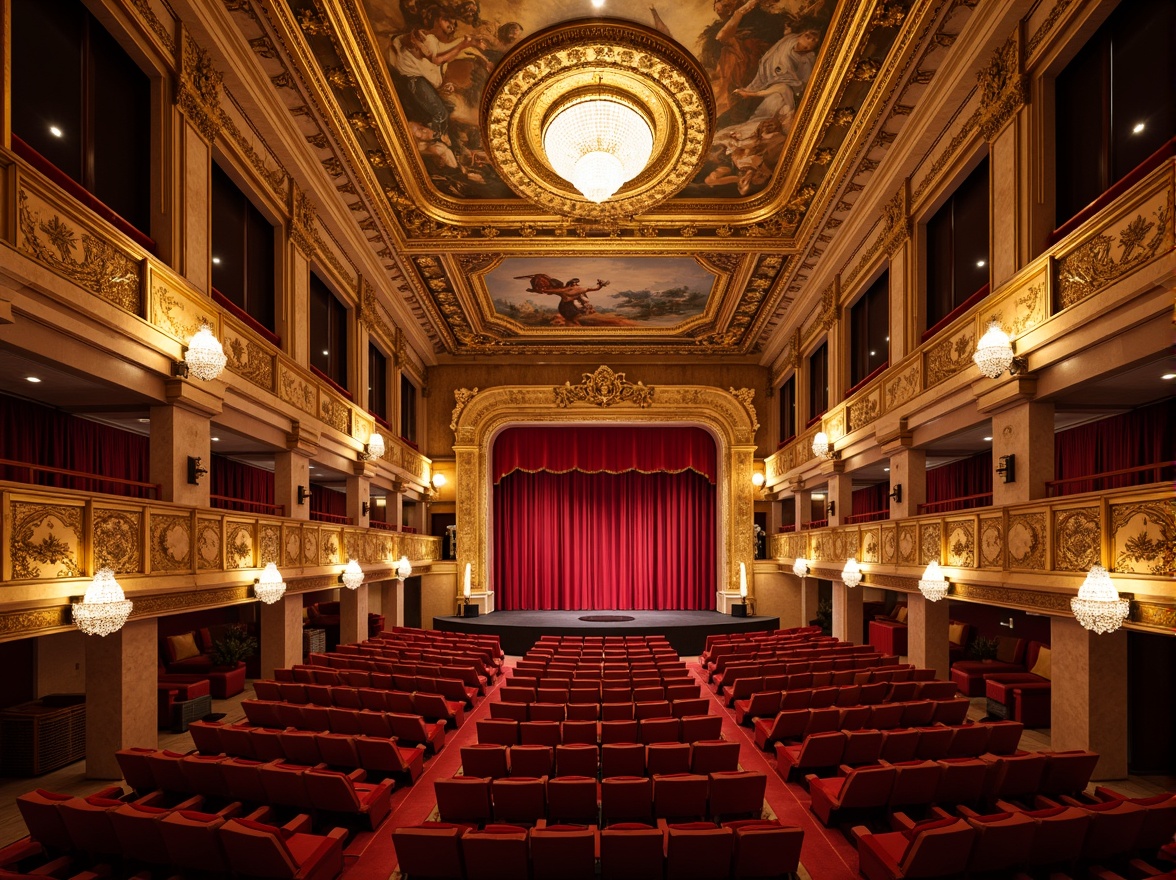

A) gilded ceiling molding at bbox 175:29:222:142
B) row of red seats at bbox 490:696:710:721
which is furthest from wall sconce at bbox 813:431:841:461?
gilded ceiling molding at bbox 175:29:222:142

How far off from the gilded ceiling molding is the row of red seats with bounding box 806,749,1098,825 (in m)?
9.60

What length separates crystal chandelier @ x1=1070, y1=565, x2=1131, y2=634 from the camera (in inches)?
225

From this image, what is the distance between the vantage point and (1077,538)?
649 centimetres

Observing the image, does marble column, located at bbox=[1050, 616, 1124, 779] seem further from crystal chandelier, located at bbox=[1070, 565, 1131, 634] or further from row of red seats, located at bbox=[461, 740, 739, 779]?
row of red seats, located at bbox=[461, 740, 739, 779]

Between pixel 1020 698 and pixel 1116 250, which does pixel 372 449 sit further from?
pixel 1116 250

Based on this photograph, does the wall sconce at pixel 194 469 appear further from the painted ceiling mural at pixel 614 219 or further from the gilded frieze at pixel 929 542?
the gilded frieze at pixel 929 542

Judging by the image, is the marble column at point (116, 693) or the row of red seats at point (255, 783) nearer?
the row of red seats at point (255, 783)

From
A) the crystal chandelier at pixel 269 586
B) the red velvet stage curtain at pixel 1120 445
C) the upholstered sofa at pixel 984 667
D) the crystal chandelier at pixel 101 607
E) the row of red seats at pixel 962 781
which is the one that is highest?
the red velvet stage curtain at pixel 1120 445

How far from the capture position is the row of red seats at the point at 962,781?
5.68m

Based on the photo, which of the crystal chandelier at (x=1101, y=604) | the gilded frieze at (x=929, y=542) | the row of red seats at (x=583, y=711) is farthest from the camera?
the gilded frieze at (x=929, y=542)

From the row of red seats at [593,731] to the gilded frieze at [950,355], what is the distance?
17.7ft

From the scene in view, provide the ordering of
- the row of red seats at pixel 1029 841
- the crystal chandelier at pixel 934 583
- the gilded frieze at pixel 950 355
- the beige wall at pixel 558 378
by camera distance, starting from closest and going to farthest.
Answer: the row of red seats at pixel 1029 841
the gilded frieze at pixel 950 355
the crystal chandelier at pixel 934 583
the beige wall at pixel 558 378

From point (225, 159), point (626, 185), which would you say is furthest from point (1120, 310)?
point (225, 159)

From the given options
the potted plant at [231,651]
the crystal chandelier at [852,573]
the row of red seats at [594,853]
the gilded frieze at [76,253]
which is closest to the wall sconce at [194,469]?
the gilded frieze at [76,253]
